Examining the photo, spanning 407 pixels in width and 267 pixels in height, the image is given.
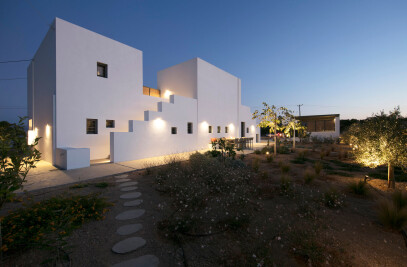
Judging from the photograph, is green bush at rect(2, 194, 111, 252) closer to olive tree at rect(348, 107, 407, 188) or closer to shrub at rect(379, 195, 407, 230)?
shrub at rect(379, 195, 407, 230)

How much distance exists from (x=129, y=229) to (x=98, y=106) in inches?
328

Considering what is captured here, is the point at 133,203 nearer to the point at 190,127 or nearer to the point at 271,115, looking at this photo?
the point at 190,127

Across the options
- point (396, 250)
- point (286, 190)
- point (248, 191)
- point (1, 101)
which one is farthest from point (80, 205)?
point (1, 101)

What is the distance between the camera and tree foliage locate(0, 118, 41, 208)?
5.44ft

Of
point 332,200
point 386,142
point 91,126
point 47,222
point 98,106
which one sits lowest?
point 332,200

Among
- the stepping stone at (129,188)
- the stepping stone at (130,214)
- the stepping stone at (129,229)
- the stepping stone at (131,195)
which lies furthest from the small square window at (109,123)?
the stepping stone at (129,229)

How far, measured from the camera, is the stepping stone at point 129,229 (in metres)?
2.47

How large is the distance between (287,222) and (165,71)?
15.1 metres

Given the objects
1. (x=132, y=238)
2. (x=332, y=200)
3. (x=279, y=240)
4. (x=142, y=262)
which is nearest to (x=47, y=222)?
(x=132, y=238)

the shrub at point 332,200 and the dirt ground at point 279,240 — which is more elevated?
the shrub at point 332,200

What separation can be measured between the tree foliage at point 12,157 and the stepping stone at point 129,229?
141cm

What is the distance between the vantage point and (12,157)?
1.78 metres

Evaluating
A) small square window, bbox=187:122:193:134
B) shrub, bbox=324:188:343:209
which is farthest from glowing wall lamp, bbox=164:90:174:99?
shrub, bbox=324:188:343:209

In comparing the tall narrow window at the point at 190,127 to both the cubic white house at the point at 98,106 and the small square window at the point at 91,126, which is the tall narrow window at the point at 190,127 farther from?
the small square window at the point at 91,126
